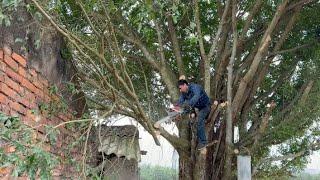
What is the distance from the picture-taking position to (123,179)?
798 cm

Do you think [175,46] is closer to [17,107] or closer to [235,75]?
[235,75]

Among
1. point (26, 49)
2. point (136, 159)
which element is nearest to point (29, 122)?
point (26, 49)

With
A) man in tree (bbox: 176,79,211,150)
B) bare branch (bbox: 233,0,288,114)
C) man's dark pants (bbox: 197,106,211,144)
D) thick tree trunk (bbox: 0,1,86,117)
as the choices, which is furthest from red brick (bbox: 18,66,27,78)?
bare branch (bbox: 233,0,288,114)

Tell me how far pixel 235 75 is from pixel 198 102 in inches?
46.4

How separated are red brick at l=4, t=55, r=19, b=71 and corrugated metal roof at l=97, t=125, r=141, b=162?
293 centimetres

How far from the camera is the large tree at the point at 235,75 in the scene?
6625mm

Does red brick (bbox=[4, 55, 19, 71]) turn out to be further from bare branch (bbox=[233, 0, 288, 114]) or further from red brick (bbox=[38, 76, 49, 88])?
bare branch (bbox=[233, 0, 288, 114])

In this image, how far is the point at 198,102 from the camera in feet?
20.7

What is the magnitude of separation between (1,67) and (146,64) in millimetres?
4579

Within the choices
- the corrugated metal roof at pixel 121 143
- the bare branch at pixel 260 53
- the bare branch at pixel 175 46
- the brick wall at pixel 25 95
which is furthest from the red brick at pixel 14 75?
the bare branch at pixel 175 46

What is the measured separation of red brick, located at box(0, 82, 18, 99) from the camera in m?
3.69

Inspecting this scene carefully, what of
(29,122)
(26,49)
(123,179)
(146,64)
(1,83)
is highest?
(146,64)

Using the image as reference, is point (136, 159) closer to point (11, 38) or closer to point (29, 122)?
point (29, 122)

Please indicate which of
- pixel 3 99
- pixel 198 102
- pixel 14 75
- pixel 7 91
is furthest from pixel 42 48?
pixel 198 102
